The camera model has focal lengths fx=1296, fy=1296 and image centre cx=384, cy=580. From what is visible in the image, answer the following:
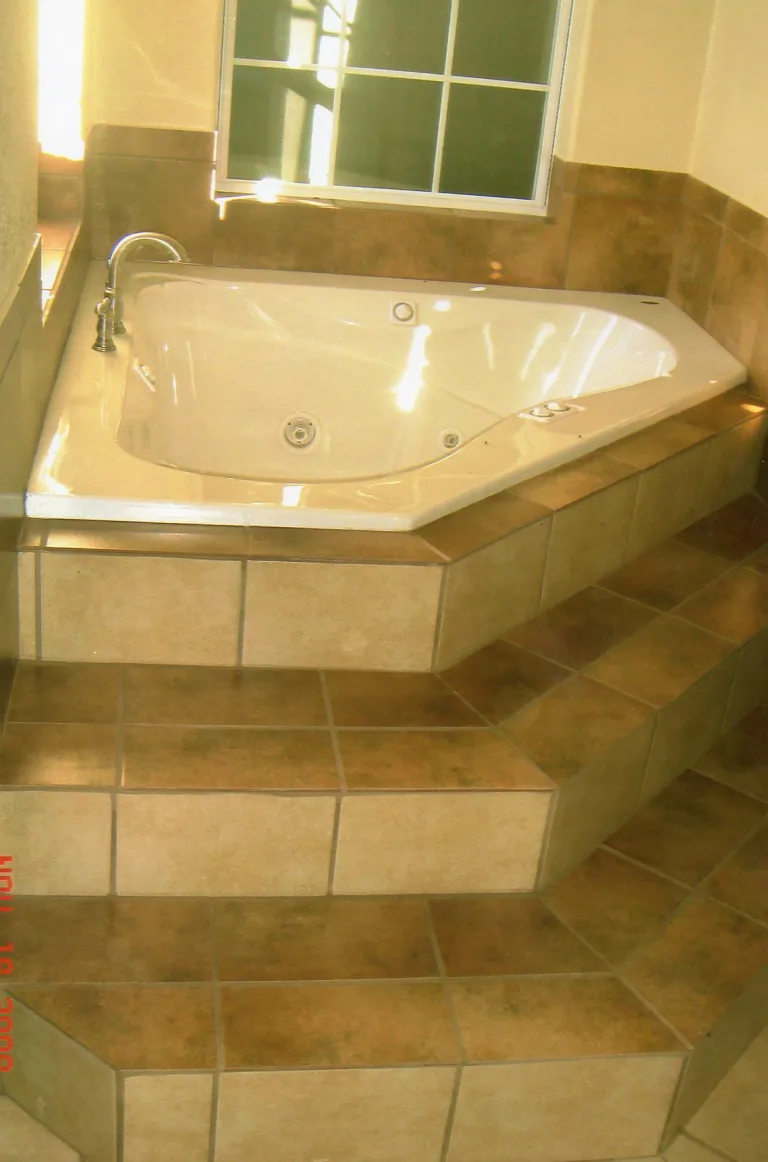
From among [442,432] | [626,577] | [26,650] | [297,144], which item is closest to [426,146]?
[297,144]

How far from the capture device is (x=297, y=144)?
3320 millimetres

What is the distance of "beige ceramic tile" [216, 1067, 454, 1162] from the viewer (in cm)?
160

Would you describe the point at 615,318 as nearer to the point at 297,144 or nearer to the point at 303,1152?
the point at 297,144

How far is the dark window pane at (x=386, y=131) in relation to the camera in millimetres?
3320

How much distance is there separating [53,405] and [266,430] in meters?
0.84

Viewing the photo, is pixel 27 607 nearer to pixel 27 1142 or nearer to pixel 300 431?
pixel 27 1142

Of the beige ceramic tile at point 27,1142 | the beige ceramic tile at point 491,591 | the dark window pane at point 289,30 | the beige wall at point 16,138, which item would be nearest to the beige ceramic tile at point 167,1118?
the beige ceramic tile at point 27,1142

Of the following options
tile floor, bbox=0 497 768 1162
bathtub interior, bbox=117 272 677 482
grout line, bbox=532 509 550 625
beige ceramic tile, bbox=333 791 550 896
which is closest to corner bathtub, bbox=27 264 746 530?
bathtub interior, bbox=117 272 677 482

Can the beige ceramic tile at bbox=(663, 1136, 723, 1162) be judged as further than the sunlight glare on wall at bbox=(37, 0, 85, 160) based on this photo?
No

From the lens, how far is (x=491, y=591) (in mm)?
2154

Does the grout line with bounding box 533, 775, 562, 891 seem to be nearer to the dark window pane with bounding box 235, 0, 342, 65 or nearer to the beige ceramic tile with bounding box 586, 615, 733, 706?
the beige ceramic tile with bounding box 586, 615, 733, 706

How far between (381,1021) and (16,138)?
133 cm

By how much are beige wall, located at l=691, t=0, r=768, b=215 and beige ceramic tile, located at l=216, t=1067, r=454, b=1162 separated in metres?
2.16

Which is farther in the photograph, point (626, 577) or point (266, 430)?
point (266, 430)
